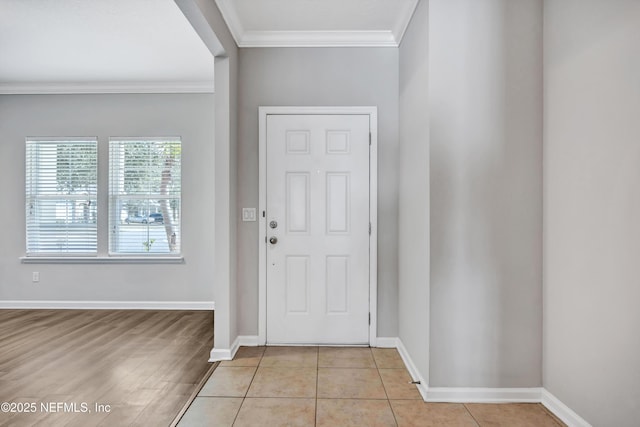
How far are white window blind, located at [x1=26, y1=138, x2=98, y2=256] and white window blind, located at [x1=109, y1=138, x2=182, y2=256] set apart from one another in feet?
0.88

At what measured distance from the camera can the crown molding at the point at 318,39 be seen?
2.96 m

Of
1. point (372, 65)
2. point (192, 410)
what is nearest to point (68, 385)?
point (192, 410)

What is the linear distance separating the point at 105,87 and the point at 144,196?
137 centimetres

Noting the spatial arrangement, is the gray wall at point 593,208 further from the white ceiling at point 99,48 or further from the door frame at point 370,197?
the white ceiling at point 99,48

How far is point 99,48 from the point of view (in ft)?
10.8

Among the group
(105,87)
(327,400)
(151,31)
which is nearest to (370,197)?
(327,400)

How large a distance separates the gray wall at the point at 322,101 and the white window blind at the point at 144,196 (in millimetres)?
1571

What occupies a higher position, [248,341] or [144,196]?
[144,196]

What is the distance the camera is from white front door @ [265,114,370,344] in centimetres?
304

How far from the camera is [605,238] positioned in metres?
1.69

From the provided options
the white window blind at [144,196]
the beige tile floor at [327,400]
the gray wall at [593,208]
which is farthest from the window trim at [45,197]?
the gray wall at [593,208]

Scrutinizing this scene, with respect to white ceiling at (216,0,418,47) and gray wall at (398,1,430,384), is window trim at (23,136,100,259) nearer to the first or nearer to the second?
white ceiling at (216,0,418,47)

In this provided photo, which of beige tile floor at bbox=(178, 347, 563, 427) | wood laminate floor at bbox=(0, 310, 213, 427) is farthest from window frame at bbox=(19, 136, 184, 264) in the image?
beige tile floor at bbox=(178, 347, 563, 427)

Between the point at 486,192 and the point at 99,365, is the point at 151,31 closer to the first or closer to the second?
the point at 99,365
